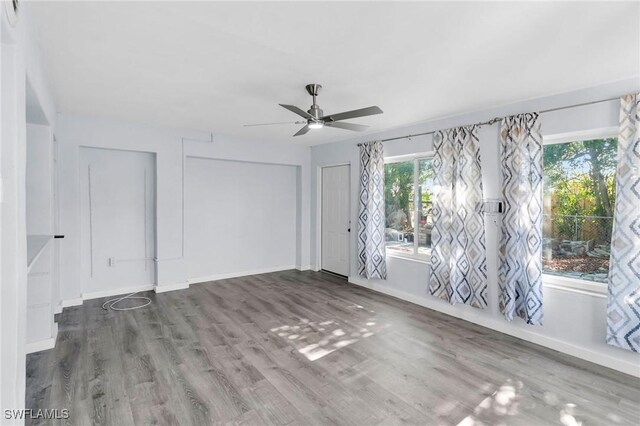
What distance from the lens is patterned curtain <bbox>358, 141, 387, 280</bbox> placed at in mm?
4852

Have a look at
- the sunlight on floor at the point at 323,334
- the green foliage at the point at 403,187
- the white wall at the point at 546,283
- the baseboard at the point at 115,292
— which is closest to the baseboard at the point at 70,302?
the baseboard at the point at 115,292

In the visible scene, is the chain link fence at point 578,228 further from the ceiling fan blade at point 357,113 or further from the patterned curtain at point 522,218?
the ceiling fan blade at point 357,113

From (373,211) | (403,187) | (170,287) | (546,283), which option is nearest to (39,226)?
(170,287)

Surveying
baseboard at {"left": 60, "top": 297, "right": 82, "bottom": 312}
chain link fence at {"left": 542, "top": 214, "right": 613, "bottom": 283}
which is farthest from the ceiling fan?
baseboard at {"left": 60, "top": 297, "right": 82, "bottom": 312}

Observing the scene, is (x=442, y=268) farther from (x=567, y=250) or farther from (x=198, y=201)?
(x=198, y=201)

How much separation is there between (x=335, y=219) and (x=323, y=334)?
111 inches

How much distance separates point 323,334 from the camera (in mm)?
3398

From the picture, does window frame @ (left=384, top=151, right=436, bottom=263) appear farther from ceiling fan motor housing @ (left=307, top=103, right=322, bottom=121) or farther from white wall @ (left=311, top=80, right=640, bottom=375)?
ceiling fan motor housing @ (left=307, top=103, right=322, bottom=121)

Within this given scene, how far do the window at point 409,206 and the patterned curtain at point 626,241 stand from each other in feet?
6.39

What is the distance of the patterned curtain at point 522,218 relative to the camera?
3184 millimetres

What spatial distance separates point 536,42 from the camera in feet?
7.00

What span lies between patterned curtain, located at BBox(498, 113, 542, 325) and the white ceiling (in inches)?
15.4

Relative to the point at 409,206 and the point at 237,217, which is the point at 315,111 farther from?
the point at 237,217

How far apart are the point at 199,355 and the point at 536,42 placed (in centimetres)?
358
